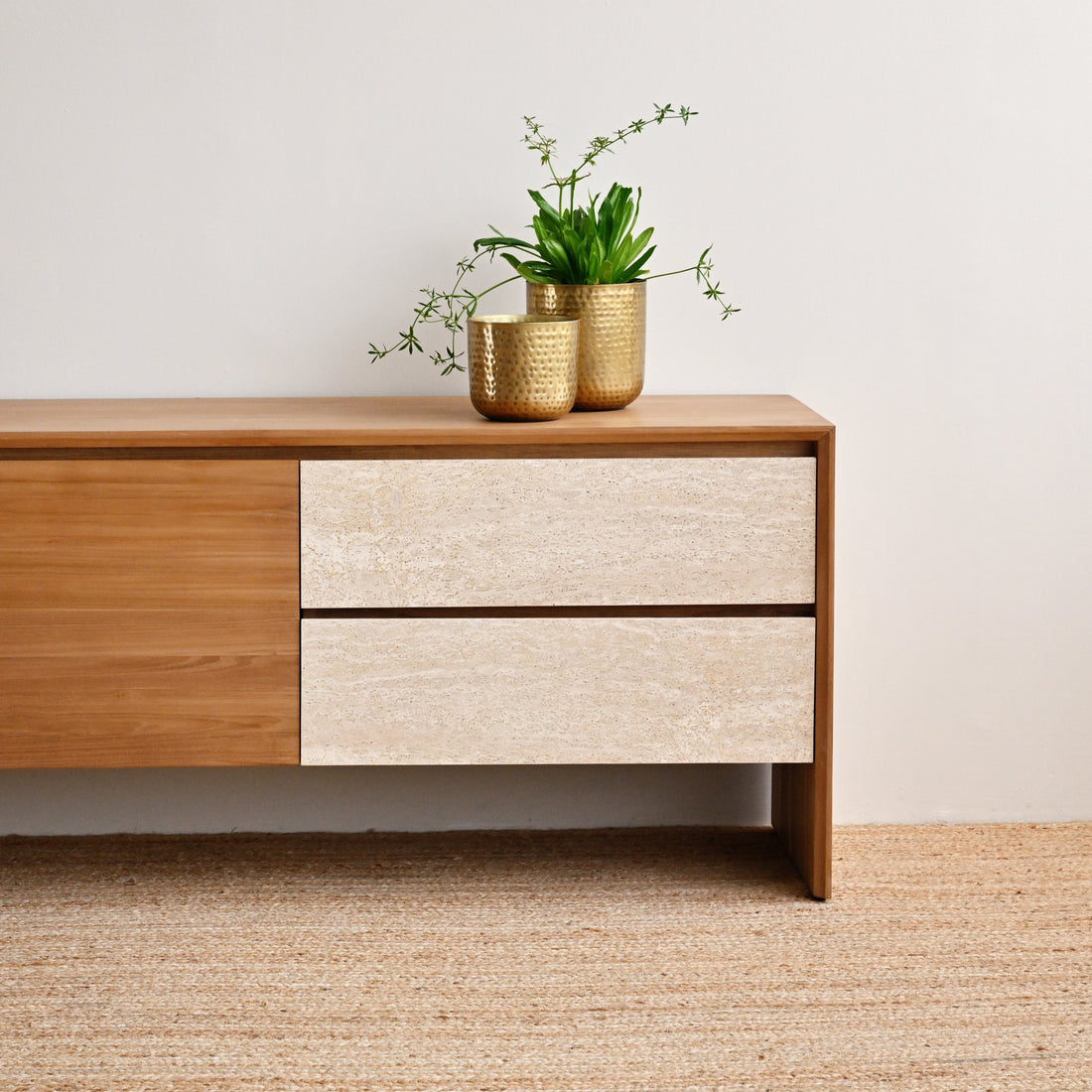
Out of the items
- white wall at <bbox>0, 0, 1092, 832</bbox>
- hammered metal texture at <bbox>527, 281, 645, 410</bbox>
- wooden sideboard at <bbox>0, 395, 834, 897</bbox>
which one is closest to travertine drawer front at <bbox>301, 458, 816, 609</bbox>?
wooden sideboard at <bbox>0, 395, 834, 897</bbox>

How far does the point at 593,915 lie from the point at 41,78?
5.05 ft

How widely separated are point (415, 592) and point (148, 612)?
0.37 meters

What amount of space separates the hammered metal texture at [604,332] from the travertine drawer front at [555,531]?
180 mm

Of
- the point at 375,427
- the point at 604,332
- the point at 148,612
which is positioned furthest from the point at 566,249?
the point at 148,612

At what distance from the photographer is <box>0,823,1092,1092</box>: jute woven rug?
138 cm

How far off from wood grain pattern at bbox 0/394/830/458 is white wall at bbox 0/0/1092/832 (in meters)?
0.22

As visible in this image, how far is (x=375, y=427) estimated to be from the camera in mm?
1640

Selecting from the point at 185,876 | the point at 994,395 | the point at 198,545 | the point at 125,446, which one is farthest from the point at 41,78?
the point at 994,395

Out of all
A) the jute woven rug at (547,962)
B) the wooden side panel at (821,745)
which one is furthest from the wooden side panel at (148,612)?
the wooden side panel at (821,745)

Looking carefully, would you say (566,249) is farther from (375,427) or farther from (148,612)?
(148,612)

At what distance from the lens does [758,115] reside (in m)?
1.93

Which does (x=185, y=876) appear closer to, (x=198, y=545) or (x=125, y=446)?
(x=198, y=545)

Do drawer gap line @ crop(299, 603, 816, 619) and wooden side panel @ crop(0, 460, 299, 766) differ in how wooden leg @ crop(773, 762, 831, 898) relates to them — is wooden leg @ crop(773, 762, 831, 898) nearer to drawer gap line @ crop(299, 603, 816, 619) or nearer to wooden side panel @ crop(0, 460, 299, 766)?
drawer gap line @ crop(299, 603, 816, 619)

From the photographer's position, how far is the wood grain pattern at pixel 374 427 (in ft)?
5.31
